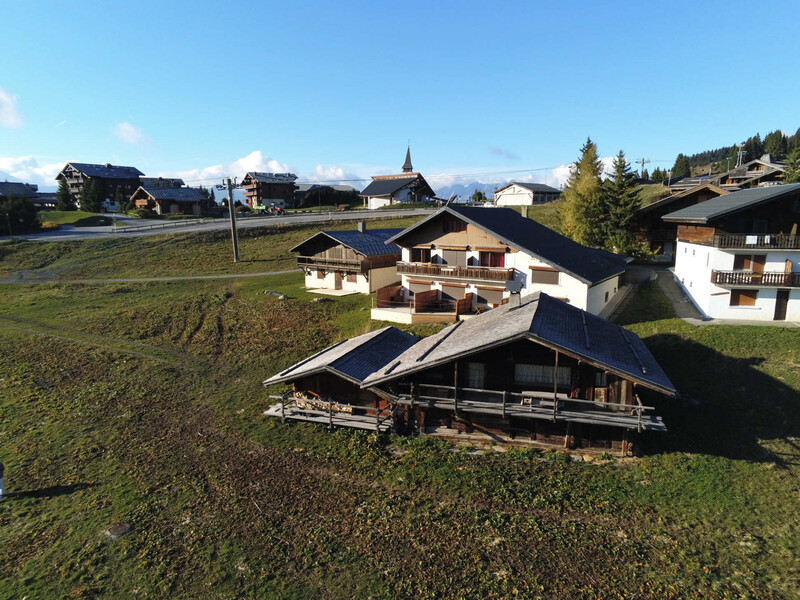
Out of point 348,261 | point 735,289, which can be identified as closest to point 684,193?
point 735,289

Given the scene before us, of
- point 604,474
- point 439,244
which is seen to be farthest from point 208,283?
point 604,474

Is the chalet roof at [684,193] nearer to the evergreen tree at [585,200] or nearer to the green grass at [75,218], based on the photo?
the evergreen tree at [585,200]

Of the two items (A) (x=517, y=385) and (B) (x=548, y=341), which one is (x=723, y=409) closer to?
(A) (x=517, y=385)

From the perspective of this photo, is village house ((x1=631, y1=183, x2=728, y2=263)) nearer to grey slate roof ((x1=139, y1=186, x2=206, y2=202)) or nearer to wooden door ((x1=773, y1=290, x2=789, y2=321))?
wooden door ((x1=773, y1=290, x2=789, y2=321))

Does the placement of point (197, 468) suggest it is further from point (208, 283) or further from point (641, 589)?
point (208, 283)

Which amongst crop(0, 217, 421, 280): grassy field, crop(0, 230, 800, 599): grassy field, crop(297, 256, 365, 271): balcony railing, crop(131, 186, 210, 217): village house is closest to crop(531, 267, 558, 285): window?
crop(0, 230, 800, 599): grassy field

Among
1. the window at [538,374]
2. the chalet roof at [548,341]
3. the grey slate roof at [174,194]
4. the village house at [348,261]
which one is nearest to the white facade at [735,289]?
the chalet roof at [548,341]
